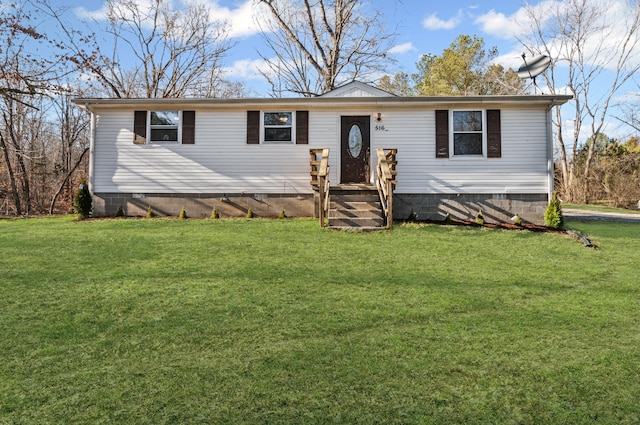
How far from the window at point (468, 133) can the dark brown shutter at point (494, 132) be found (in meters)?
0.19

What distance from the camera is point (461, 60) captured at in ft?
86.9

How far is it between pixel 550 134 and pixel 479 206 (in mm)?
2518

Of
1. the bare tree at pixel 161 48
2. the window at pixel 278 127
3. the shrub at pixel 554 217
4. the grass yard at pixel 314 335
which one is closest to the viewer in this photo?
the grass yard at pixel 314 335

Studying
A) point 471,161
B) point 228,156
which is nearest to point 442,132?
point 471,161

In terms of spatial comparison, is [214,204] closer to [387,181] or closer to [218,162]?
[218,162]

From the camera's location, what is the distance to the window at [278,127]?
10.2 metres

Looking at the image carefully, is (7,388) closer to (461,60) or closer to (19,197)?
(19,197)

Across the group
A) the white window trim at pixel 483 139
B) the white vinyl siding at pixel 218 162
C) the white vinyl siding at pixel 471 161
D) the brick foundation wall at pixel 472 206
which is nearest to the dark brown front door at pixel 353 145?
the white vinyl siding at pixel 471 161

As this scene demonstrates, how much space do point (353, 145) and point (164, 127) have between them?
498 centimetres

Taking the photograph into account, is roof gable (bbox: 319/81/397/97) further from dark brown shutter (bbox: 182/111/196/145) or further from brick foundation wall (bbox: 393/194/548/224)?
dark brown shutter (bbox: 182/111/196/145)

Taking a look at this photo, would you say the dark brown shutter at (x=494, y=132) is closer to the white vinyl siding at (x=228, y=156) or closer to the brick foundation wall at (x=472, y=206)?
the brick foundation wall at (x=472, y=206)

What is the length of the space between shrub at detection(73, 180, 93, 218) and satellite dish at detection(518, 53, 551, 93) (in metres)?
12.7

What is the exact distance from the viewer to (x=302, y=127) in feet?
33.2

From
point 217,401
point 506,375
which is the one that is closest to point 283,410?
point 217,401
